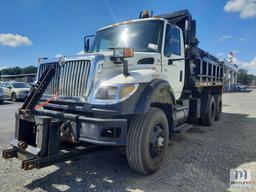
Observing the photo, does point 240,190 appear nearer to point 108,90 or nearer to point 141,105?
point 141,105

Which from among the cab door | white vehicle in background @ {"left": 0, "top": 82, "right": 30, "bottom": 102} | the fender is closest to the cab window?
the cab door

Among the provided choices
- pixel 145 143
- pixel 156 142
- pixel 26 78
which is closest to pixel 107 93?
pixel 145 143

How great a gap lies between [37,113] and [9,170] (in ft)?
3.59

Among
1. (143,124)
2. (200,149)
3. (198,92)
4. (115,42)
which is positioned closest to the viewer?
(143,124)

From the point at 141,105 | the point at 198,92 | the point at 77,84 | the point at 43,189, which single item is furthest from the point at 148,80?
the point at 198,92

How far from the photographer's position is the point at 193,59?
6.13 meters

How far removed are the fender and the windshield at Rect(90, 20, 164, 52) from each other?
0.83 metres

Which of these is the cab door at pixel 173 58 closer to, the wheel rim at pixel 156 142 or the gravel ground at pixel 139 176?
the wheel rim at pixel 156 142

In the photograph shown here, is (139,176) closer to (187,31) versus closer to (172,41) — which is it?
(172,41)

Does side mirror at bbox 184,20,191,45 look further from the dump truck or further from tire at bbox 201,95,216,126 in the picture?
tire at bbox 201,95,216,126

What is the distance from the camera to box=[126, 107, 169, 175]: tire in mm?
3266

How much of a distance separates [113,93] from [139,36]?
1.75 meters

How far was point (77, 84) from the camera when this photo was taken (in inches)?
134

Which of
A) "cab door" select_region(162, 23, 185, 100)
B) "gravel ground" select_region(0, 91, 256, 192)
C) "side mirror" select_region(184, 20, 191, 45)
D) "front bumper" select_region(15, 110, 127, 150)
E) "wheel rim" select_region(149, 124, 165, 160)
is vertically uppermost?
"side mirror" select_region(184, 20, 191, 45)
